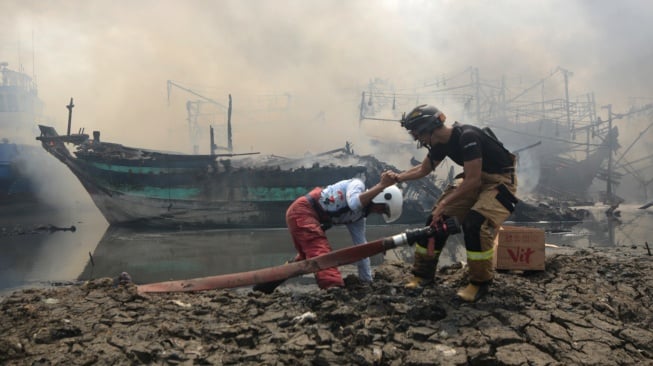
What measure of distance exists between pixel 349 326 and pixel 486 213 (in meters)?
1.44

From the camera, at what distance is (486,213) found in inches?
142

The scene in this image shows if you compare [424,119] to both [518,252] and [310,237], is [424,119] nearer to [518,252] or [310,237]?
[310,237]

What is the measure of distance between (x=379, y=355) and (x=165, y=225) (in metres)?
19.4

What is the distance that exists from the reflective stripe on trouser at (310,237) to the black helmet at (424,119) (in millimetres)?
1295

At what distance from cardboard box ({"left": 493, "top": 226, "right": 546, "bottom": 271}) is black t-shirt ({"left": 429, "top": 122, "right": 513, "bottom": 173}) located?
0.84 meters

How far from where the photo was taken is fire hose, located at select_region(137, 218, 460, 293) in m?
3.81

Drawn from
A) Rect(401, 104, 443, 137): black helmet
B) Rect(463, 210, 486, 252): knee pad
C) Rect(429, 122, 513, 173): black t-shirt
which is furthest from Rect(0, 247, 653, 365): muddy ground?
Rect(401, 104, 443, 137): black helmet

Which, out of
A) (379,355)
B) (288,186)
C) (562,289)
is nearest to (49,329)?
(379,355)

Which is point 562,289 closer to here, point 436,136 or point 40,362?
point 436,136

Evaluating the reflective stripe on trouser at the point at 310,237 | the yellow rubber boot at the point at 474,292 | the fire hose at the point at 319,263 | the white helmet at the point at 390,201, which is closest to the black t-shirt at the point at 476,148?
the fire hose at the point at 319,263

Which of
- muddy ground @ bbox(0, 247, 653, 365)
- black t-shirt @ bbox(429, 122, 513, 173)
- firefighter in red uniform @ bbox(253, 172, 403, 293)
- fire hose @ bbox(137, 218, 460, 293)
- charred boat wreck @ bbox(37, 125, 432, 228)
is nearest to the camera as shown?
muddy ground @ bbox(0, 247, 653, 365)

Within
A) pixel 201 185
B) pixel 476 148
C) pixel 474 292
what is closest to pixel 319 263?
pixel 474 292

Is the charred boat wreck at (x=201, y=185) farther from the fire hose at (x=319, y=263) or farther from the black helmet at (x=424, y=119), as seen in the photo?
the black helmet at (x=424, y=119)

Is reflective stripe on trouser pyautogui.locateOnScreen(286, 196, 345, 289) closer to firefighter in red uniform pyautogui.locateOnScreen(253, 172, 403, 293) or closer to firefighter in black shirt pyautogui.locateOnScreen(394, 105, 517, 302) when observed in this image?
firefighter in red uniform pyautogui.locateOnScreen(253, 172, 403, 293)
